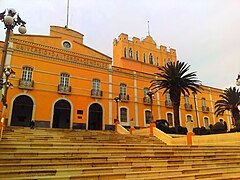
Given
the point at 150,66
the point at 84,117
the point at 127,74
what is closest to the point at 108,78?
the point at 127,74

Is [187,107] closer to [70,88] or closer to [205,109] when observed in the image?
[205,109]

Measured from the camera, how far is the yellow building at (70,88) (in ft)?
63.2

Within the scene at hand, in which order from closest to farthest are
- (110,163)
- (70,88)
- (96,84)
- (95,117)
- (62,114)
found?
(110,163), (70,88), (62,114), (95,117), (96,84)

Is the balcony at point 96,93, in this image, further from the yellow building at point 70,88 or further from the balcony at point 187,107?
the balcony at point 187,107

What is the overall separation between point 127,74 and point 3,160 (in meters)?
20.8

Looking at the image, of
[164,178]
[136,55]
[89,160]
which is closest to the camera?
[164,178]

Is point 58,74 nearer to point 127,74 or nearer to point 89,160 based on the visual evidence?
point 127,74

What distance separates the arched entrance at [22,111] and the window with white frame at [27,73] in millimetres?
1888

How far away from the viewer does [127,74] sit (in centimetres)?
2562

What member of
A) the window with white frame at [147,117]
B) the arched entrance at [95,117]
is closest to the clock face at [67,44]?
the arched entrance at [95,117]

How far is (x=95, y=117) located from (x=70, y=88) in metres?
4.59

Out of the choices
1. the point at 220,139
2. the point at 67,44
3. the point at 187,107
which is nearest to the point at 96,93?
the point at 67,44

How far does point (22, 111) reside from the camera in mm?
19594

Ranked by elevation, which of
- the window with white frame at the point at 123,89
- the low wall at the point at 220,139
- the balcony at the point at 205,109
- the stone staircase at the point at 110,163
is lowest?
the stone staircase at the point at 110,163
